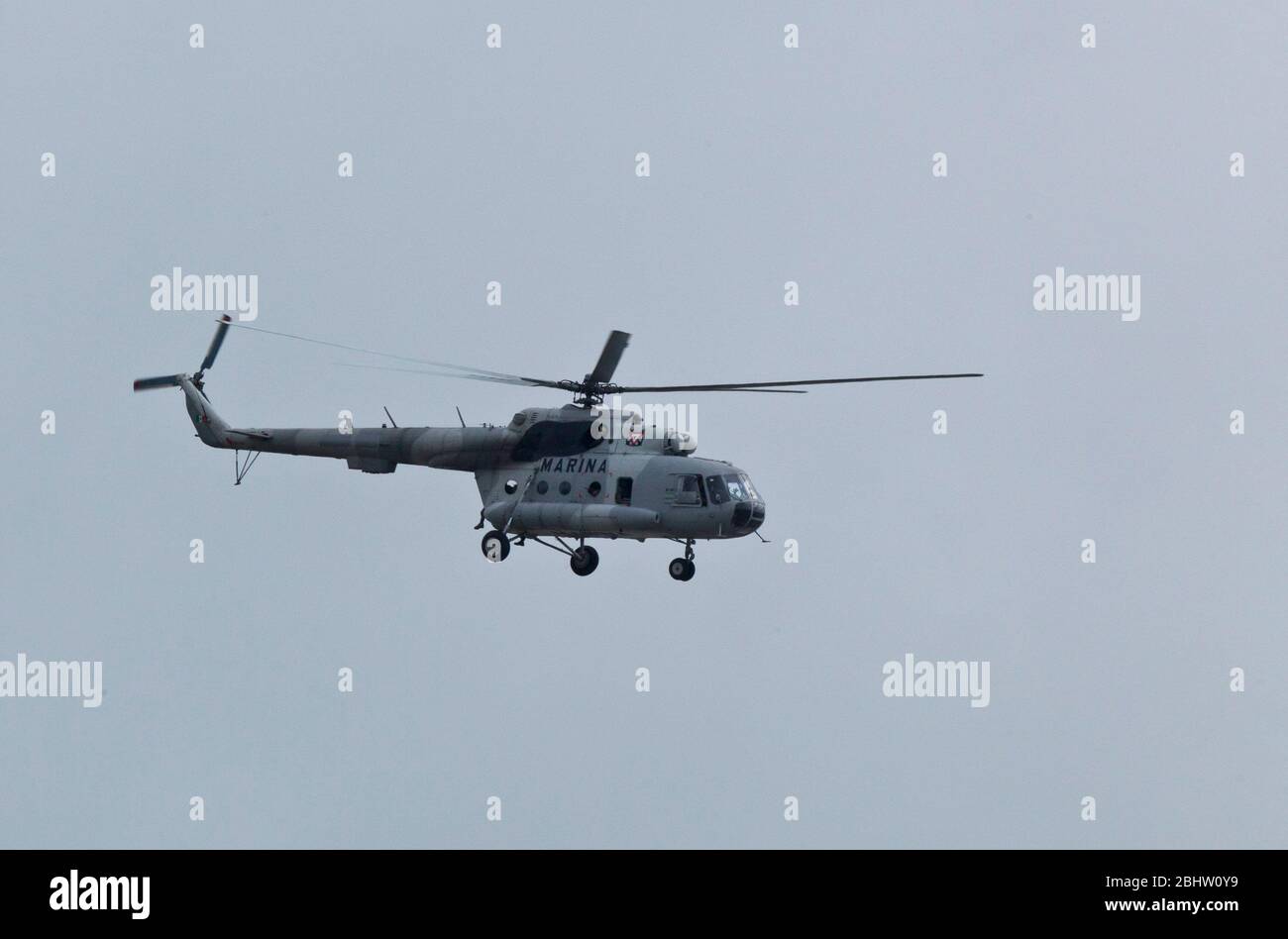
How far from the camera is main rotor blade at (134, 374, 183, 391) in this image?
6375 cm

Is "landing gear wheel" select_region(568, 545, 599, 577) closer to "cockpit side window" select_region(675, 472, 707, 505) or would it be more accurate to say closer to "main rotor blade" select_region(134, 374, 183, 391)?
"cockpit side window" select_region(675, 472, 707, 505)

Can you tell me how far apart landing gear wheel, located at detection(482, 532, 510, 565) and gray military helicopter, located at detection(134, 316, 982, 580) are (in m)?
0.03

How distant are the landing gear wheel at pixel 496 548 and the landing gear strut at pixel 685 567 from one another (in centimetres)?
454

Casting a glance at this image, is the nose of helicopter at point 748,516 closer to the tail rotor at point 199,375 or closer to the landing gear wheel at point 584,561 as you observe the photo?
the landing gear wheel at point 584,561

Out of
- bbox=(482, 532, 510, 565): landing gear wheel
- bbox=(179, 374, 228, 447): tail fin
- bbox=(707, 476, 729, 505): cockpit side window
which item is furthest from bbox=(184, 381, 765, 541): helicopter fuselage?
bbox=(179, 374, 228, 447): tail fin

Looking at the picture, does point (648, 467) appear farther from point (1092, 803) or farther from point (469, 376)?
point (1092, 803)

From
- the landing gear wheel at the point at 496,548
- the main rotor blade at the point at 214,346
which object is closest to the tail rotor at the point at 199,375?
the main rotor blade at the point at 214,346

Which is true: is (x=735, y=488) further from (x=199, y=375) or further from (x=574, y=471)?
(x=199, y=375)

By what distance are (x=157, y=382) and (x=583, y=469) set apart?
14889 millimetres

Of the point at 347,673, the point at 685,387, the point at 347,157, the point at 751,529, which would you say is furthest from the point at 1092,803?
the point at 347,157

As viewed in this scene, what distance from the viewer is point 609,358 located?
5591 centimetres

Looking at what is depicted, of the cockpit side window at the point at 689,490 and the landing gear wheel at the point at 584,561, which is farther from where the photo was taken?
the landing gear wheel at the point at 584,561

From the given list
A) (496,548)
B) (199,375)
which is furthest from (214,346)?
(496,548)

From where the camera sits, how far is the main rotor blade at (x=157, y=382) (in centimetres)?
6375
